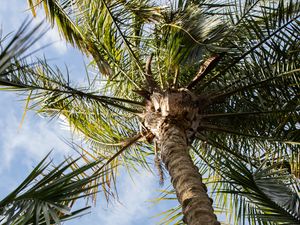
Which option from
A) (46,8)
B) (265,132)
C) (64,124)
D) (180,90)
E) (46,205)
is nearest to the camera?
(46,205)

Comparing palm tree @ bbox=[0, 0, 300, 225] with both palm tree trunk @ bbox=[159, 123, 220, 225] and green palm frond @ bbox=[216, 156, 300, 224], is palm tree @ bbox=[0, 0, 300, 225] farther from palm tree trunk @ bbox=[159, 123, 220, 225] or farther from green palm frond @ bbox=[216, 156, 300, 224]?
green palm frond @ bbox=[216, 156, 300, 224]

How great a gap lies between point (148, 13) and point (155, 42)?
1.52 feet

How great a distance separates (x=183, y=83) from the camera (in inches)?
282

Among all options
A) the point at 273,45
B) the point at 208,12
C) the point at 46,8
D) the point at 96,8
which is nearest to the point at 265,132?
the point at 273,45

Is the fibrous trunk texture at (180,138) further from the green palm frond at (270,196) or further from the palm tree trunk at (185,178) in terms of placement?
the green palm frond at (270,196)

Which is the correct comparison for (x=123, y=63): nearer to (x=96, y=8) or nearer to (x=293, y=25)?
(x=96, y=8)

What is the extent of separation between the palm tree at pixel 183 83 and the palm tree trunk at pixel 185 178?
0.02 m

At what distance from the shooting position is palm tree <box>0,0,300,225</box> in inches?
237

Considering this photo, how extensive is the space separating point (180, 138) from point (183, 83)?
66.8 inches

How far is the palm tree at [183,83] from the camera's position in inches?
237

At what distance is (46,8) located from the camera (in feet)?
24.6

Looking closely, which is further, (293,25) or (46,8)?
(46,8)

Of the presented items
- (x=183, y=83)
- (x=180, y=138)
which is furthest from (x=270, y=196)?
(x=183, y=83)

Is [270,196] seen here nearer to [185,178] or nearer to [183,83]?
[185,178]
